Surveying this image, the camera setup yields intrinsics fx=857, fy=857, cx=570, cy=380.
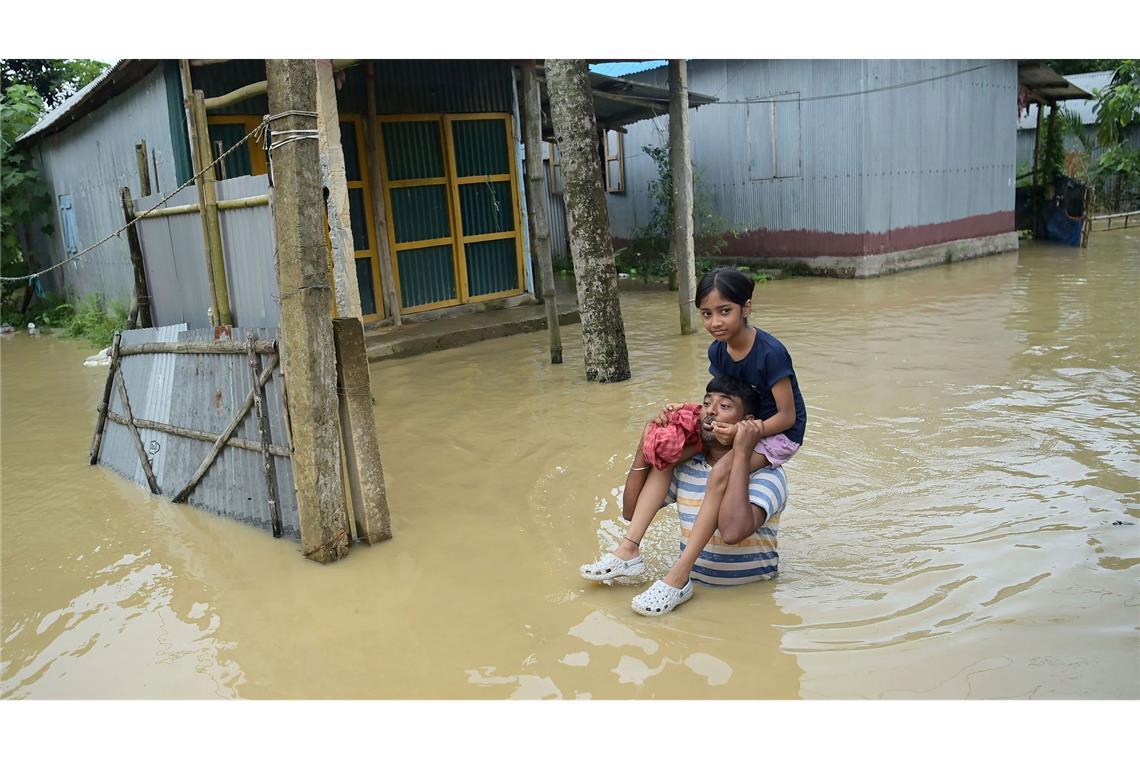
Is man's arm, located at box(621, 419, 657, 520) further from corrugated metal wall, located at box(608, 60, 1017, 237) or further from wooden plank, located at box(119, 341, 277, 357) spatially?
corrugated metal wall, located at box(608, 60, 1017, 237)

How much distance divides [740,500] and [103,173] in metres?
11.6

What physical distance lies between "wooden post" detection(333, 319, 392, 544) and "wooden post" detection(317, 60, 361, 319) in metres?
1.88

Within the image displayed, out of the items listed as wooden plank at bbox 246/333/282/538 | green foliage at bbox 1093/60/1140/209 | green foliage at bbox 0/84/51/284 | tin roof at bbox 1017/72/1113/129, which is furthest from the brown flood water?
tin roof at bbox 1017/72/1113/129

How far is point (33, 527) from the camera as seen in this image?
525 cm

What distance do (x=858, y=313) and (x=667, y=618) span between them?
8462 millimetres

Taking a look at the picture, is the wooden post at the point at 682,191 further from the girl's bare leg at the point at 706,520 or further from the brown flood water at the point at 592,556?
the girl's bare leg at the point at 706,520

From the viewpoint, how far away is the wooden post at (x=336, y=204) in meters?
6.32

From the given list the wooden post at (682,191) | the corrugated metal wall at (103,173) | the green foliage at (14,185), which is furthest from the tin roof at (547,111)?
the wooden post at (682,191)

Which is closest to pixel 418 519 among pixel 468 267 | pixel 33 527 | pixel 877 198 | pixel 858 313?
pixel 33 527

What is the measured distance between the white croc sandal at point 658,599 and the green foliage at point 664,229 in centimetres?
1107

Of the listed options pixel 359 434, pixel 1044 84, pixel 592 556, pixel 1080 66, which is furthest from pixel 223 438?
pixel 1080 66

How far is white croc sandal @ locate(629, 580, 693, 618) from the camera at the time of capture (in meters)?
3.51

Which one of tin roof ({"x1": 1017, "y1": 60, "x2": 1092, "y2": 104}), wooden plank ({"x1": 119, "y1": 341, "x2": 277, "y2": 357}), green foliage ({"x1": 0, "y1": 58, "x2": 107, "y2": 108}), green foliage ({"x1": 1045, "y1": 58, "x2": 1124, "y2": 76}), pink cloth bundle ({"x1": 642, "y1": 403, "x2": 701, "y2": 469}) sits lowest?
pink cloth bundle ({"x1": 642, "y1": 403, "x2": 701, "y2": 469})

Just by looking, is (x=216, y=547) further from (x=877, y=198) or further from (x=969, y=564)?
(x=877, y=198)
